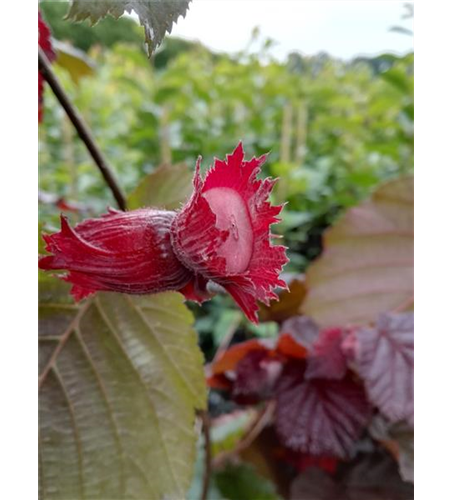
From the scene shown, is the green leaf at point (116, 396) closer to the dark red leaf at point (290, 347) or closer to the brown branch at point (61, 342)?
the brown branch at point (61, 342)

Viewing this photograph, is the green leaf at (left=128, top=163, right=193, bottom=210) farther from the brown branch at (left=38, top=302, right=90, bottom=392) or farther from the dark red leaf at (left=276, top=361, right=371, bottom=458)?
the dark red leaf at (left=276, top=361, right=371, bottom=458)

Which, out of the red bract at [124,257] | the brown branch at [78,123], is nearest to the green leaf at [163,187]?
the brown branch at [78,123]

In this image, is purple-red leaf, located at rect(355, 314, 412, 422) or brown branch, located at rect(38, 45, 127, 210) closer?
brown branch, located at rect(38, 45, 127, 210)

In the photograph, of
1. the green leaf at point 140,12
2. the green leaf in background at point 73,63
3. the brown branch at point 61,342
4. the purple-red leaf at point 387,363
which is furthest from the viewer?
the green leaf in background at point 73,63

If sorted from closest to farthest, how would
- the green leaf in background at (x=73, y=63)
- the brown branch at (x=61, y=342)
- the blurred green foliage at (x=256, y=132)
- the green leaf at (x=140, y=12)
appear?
the green leaf at (x=140, y=12) → the brown branch at (x=61, y=342) → the green leaf in background at (x=73, y=63) → the blurred green foliage at (x=256, y=132)

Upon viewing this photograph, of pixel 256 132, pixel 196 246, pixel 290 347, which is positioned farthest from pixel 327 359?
pixel 256 132

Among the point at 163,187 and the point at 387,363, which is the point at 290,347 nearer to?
the point at 387,363

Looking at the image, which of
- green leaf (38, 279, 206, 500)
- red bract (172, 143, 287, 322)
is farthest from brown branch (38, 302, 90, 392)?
red bract (172, 143, 287, 322)
